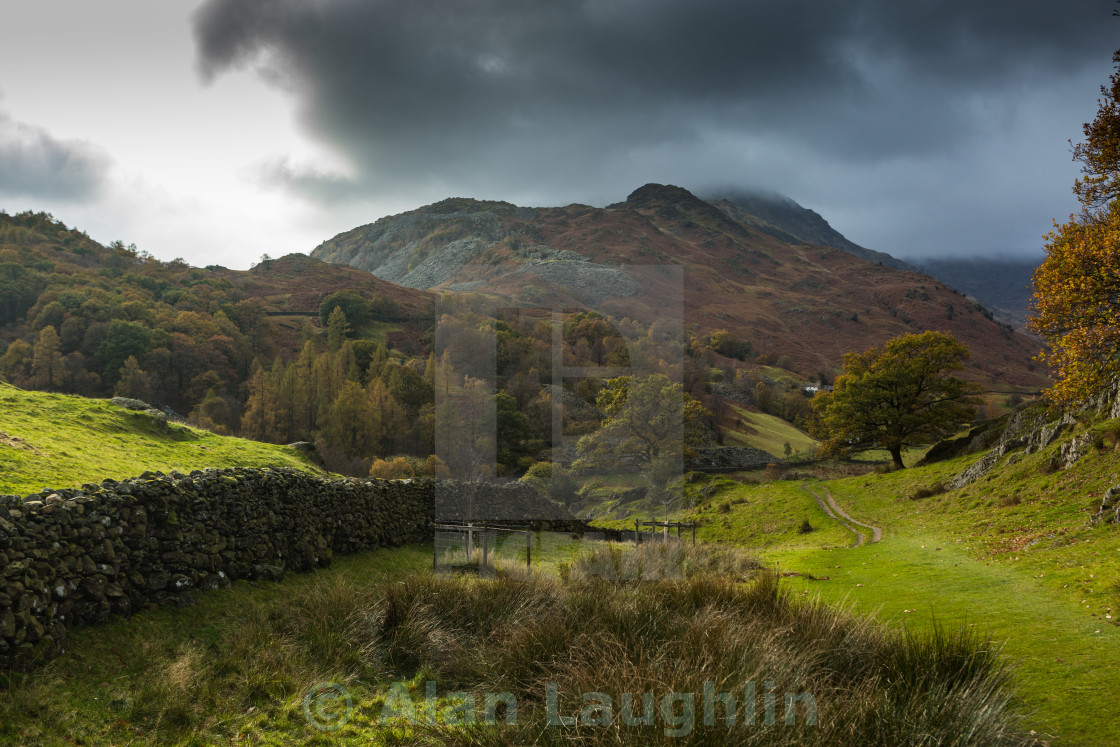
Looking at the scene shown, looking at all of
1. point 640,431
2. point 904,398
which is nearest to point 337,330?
point 640,431

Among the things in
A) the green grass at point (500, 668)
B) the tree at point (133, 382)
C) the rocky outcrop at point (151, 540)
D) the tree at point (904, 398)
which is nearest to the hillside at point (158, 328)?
the tree at point (133, 382)

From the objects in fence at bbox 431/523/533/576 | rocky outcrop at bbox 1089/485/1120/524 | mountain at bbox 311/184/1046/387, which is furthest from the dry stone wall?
mountain at bbox 311/184/1046/387

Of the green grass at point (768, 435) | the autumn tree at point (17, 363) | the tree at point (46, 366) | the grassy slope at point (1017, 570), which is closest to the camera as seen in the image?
the grassy slope at point (1017, 570)

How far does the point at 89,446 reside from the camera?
12.8m

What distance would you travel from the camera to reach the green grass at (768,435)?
5566 cm

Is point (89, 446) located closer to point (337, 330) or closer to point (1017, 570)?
point (1017, 570)

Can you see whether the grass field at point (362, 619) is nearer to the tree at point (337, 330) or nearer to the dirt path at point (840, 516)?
the dirt path at point (840, 516)

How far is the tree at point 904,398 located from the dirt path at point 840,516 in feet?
19.2

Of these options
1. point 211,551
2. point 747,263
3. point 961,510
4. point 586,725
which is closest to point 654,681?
point 586,725

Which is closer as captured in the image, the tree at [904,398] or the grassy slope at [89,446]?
the grassy slope at [89,446]

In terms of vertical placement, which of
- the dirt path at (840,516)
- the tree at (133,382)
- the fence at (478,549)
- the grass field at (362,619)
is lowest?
the dirt path at (840,516)

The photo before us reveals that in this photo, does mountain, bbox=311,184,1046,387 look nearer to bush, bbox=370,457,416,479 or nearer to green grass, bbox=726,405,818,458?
green grass, bbox=726,405,818,458

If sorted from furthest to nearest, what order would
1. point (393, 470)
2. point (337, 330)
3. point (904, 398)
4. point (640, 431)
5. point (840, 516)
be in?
point (337, 330)
point (904, 398)
point (393, 470)
point (640, 431)
point (840, 516)

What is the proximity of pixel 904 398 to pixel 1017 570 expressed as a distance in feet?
94.2
